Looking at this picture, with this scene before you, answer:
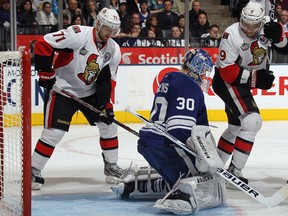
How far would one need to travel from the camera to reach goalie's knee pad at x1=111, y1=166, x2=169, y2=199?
175 inches

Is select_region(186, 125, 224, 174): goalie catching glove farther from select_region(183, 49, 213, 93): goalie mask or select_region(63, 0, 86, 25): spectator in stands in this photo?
select_region(63, 0, 86, 25): spectator in stands

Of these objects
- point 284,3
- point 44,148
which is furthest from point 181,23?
point 44,148

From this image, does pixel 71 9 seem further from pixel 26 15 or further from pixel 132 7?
pixel 132 7

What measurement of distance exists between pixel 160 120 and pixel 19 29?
4.20 meters

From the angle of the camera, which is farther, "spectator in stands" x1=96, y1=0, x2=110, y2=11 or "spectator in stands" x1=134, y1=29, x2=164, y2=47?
"spectator in stands" x1=134, y1=29, x2=164, y2=47

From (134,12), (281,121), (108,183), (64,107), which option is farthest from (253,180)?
(134,12)

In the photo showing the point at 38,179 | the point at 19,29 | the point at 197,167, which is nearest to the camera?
the point at 197,167

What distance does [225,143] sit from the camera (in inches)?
203

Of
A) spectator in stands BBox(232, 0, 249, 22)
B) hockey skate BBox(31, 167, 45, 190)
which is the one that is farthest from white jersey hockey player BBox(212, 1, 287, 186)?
spectator in stands BBox(232, 0, 249, 22)

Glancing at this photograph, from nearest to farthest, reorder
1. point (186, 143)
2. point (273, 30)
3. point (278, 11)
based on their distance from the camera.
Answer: point (186, 143)
point (273, 30)
point (278, 11)

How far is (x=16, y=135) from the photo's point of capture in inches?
170

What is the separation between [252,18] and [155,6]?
4.26m

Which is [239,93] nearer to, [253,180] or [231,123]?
[231,123]

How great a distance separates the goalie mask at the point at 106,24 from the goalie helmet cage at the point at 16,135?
604mm
